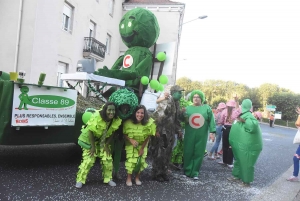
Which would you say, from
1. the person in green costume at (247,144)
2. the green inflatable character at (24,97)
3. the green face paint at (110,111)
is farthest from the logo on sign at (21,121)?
the person in green costume at (247,144)

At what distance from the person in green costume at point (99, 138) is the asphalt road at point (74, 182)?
0.75 ft

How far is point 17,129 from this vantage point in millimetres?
3469

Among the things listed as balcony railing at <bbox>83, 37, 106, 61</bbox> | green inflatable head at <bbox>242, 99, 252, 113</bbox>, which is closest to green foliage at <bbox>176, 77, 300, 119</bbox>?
balcony railing at <bbox>83, 37, 106, 61</bbox>

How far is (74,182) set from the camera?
3.81 meters

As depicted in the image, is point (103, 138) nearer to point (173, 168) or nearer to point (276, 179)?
point (173, 168)

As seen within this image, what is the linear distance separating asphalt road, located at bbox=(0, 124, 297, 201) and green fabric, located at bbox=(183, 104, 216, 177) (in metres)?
0.27

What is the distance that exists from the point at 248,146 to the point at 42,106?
302 cm

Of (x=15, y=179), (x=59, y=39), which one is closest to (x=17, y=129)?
(x=15, y=179)

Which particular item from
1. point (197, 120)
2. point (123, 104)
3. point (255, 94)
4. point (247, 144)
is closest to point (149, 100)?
point (197, 120)

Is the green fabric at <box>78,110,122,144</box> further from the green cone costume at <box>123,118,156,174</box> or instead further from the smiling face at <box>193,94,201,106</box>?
the smiling face at <box>193,94,201,106</box>

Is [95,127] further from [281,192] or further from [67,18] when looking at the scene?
[67,18]

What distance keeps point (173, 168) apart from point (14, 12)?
8.69 m

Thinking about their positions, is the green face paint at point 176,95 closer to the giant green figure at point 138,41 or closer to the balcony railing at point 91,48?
the giant green figure at point 138,41

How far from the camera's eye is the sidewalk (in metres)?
3.96
